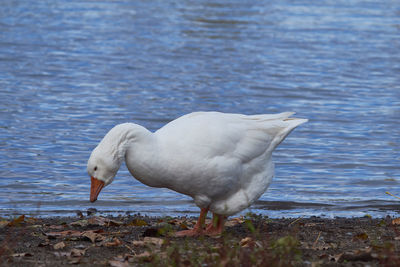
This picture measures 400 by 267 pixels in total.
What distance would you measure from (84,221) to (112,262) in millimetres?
2032

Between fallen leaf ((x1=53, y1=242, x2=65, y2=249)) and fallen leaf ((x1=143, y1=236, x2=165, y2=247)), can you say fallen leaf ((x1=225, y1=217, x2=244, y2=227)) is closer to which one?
fallen leaf ((x1=143, y1=236, x2=165, y2=247))

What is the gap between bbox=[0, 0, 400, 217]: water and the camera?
8711 millimetres

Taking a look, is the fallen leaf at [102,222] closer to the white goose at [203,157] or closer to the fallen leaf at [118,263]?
the white goose at [203,157]

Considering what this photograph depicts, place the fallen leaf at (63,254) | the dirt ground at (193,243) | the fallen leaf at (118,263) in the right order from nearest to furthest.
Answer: the dirt ground at (193,243)
the fallen leaf at (118,263)
the fallen leaf at (63,254)

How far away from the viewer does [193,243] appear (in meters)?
5.47

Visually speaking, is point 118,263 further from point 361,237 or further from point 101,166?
point 361,237

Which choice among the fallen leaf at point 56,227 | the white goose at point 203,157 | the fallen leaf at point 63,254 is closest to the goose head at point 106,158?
the white goose at point 203,157

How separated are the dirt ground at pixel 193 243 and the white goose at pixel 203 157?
13.9 inches

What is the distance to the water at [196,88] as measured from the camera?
28.6ft

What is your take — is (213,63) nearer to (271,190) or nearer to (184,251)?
(271,190)

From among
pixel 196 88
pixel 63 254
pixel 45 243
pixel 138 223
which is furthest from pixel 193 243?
pixel 196 88

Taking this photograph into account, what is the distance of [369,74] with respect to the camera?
1616 cm

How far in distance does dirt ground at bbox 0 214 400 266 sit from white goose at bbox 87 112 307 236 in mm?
353

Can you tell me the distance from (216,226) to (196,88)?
8.19 m
